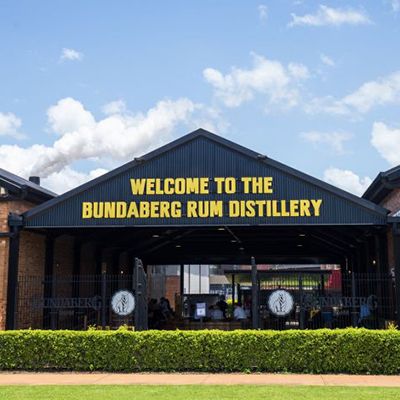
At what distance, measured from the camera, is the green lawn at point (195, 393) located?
1095cm

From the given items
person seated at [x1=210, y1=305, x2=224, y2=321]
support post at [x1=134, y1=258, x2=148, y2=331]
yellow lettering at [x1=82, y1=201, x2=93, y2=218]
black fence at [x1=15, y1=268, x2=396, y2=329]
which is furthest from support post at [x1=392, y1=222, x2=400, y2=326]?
yellow lettering at [x1=82, y1=201, x2=93, y2=218]

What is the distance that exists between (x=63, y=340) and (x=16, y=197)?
15.9ft

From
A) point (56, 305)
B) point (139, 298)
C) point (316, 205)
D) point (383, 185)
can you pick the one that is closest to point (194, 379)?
point (139, 298)

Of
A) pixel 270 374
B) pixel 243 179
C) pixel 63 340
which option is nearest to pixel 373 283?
pixel 243 179

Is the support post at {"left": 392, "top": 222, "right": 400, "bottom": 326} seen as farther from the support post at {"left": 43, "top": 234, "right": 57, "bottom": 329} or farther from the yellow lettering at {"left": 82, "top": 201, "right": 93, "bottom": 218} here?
the support post at {"left": 43, "top": 234, "right": 57, "bottom": 329}

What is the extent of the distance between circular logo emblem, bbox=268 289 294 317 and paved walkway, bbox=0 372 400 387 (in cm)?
285

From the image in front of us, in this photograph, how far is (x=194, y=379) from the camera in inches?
526

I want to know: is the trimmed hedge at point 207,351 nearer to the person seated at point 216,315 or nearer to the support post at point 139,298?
the support post at point 139,298

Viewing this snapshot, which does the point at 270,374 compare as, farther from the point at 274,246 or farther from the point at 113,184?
the point at 274,246

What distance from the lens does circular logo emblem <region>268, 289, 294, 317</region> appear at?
16562 millimetres

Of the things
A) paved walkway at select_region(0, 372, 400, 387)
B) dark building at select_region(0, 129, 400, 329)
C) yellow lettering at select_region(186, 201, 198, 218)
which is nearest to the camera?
paved walkway at select_region(0, 372, 400, 387)

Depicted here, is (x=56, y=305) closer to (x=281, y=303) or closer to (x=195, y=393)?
(x=281, y=303)

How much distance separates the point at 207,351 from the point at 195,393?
121 inches

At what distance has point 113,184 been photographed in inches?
700
